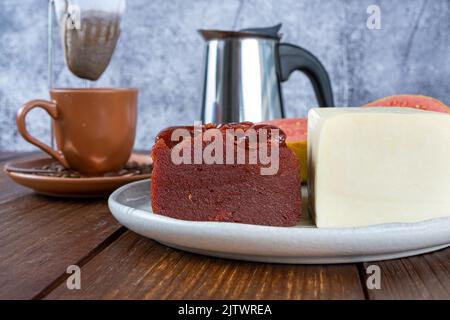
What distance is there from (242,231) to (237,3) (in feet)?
3.84

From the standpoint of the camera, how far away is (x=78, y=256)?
20.8 inches

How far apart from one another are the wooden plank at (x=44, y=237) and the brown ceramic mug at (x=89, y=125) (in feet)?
0.26

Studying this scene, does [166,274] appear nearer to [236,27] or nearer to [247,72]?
[247,72]

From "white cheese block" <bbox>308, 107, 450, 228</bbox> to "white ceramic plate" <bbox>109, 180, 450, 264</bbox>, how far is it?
6cm

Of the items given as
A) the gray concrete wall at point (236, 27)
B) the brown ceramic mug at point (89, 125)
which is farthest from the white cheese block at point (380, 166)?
the gray concrete wall at point (236, 27)

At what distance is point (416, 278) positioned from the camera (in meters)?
0.46

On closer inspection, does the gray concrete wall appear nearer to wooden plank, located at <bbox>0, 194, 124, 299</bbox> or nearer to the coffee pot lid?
the coffee pot lid

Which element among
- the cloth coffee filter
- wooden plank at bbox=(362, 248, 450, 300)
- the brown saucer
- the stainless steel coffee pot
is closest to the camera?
wooden plank at bbox=(362, 248, 450, 300)

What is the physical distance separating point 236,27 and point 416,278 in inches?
46.5

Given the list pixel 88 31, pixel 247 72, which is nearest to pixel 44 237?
pixel 88 31

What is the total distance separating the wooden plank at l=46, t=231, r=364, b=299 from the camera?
0.43 meters

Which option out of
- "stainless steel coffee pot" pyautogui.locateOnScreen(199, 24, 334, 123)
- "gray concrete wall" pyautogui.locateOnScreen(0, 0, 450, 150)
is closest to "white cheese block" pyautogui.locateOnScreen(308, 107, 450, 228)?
"stainless steel coffee pot" pyautogui.locateOnScreen(199, 24, 334, 123)

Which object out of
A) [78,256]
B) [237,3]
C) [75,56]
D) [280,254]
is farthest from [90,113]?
[237,3]

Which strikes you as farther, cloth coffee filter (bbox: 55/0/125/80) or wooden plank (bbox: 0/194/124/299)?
cloth coffee filter (bbox: 55/0/125/80)
